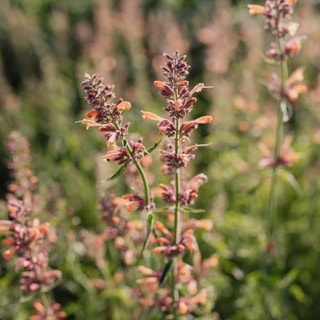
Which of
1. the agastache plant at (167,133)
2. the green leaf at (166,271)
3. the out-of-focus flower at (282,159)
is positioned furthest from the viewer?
the out-of-focus flower at (282,159)

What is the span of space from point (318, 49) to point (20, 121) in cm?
641

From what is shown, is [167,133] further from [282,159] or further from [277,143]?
[282,159]

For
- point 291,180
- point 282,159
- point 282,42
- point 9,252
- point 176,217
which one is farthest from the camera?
point 282,159

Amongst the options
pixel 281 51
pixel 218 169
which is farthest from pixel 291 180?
pixel 218 169

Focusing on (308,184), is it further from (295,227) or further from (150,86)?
(150,86)

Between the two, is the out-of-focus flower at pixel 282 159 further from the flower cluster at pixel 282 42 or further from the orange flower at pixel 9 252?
the orange flower at pixel 9 252

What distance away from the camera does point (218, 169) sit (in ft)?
17.2

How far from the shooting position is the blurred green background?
4172 mm

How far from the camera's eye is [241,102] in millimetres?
4672

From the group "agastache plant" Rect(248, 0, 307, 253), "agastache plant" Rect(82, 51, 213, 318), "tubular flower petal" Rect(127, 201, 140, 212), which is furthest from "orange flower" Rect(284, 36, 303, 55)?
"tubular flower petal" Rect(127, 201, 140, 212)

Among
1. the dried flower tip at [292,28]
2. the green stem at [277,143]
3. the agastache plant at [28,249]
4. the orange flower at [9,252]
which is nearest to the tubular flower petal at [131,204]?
the agastache plant at [28,249]

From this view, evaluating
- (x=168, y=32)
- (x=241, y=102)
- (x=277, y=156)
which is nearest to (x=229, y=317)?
(x=277, y=156)

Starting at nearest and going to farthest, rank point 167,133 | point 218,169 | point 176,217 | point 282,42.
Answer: point 167,133, point 176,217, point 282,42, point 218,169

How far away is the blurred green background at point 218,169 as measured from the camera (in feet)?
13.7
